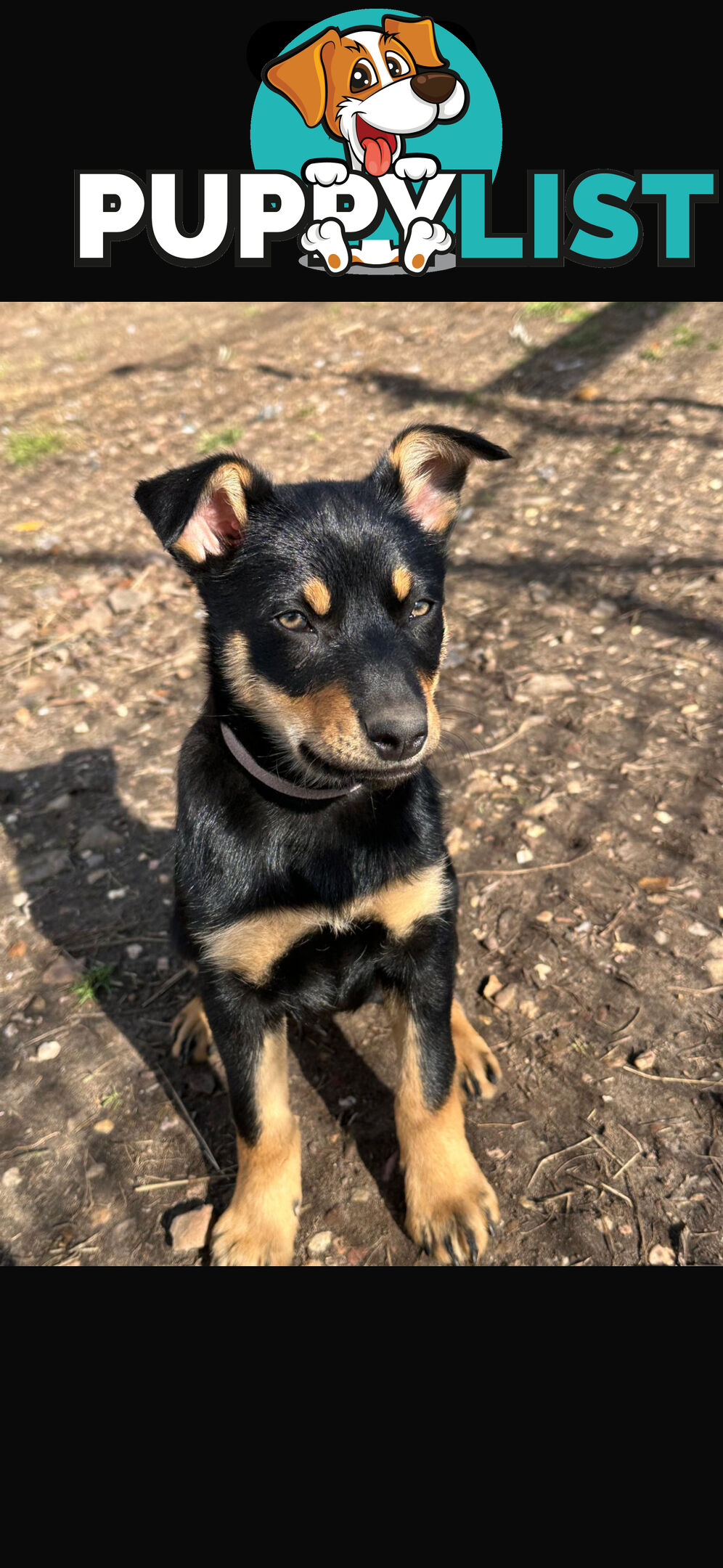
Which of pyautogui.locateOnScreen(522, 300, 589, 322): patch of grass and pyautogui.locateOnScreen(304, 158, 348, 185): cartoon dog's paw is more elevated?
pyautogui.locateOnScreen(304, 158, 348, 185): cartoon dog's paw

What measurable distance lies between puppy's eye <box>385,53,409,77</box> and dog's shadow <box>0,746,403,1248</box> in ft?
16.2

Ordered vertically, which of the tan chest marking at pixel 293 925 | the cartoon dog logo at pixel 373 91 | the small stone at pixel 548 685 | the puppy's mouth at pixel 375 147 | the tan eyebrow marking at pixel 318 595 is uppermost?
the cartoon dog logo at pixel 373 91

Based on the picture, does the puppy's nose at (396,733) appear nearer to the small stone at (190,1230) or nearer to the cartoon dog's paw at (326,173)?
the small stone at (190,1230)

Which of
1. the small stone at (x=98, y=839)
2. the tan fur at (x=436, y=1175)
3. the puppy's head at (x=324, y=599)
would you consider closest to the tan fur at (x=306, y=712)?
the puppy's head at (x=324, y=599)

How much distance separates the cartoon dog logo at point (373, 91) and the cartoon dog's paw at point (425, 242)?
1.5 inches

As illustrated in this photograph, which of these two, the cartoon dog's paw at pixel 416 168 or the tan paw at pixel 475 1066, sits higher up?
the cartoon dog's paw at pixel 416 168

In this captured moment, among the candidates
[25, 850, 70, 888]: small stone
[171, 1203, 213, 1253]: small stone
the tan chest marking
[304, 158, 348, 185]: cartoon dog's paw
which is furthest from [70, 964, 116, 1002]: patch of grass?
[304, 158, 348, 185]: cartoon dog's paw

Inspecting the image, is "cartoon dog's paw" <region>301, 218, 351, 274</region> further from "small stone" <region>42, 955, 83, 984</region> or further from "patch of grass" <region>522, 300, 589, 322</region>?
"small stone" <region>42, 955, 83, 984</region>

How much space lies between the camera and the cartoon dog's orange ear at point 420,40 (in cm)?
632

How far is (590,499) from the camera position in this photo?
6.41 m

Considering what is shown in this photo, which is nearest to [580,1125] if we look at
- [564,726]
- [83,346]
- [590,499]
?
[564,726]

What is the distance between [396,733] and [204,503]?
88 cm

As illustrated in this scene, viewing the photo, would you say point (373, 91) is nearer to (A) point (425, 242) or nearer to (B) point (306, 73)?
(B) point (306, 73)

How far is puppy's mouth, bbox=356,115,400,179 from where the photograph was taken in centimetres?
712
